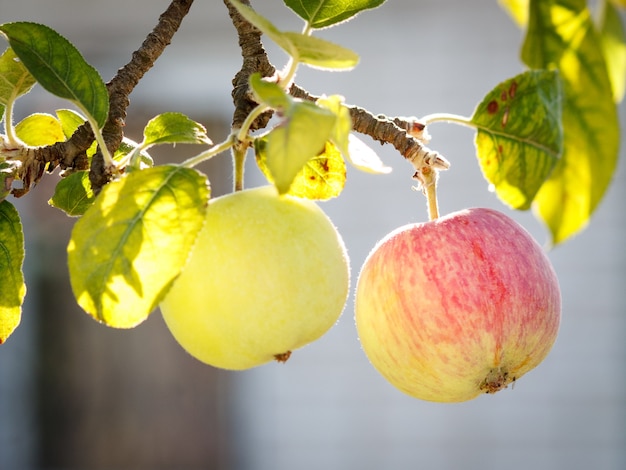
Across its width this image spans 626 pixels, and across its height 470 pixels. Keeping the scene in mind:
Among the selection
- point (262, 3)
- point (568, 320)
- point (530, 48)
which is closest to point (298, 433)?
point (568, 320)

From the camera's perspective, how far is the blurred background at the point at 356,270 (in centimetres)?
396

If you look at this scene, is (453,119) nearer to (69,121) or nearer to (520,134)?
(520,134)

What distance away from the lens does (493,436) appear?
3961mm

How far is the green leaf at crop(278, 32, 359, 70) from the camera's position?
0.55 meters

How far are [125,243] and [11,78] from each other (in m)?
0.31

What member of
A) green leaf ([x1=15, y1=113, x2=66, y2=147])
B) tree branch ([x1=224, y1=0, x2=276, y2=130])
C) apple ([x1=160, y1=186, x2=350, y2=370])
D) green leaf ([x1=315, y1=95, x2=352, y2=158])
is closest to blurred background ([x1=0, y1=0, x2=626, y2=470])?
green leaf ([x1=15, y1=113, x2=66, y2=147])

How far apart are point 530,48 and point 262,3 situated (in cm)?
367

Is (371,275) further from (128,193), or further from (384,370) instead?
(128,193)

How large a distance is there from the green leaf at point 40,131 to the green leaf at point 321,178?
0.23 m

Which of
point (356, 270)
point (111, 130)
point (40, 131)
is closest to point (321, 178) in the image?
point (111, 130)

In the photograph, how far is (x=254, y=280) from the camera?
0.65 m

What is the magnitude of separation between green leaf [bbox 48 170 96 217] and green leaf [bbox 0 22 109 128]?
10cm

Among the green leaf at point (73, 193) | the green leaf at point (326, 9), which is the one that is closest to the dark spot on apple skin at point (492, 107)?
the green leaf at point (326, 9)

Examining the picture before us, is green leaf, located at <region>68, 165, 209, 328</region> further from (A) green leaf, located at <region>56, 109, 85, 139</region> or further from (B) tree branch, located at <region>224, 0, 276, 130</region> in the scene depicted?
(A) green leaf, located at <region>56, 109, 85, 139</region>
